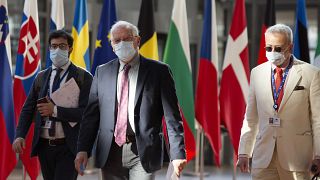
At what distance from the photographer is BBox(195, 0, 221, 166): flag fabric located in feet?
28.6

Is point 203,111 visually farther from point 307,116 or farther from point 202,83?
point 307,116

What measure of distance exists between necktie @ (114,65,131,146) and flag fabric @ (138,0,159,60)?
3.53m

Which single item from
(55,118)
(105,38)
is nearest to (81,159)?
(55,118)

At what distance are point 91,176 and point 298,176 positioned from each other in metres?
6.91

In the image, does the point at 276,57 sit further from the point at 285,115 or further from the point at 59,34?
the point at 59,34

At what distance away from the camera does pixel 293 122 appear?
479 cm

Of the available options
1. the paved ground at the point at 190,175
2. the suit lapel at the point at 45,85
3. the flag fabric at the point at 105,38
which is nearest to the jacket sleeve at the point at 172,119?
the suit lapel at the point at 45,85

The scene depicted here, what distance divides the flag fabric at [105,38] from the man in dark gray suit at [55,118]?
226 centimetres

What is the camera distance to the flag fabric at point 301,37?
27.7ft

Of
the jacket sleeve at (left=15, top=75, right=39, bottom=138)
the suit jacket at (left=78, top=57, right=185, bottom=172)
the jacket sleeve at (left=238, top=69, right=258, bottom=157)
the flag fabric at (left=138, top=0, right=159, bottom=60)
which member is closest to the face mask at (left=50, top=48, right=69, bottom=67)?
the jacket sleeve at (left=15, top=75, right=39, bottom=138)

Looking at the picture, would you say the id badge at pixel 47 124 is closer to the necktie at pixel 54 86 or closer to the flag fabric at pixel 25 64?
the necktie at pixel 54 86

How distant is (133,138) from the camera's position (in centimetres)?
463

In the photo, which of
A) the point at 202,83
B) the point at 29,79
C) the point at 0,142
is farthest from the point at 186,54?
the point at 0,142

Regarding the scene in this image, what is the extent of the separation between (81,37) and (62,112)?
2890 millimetres
